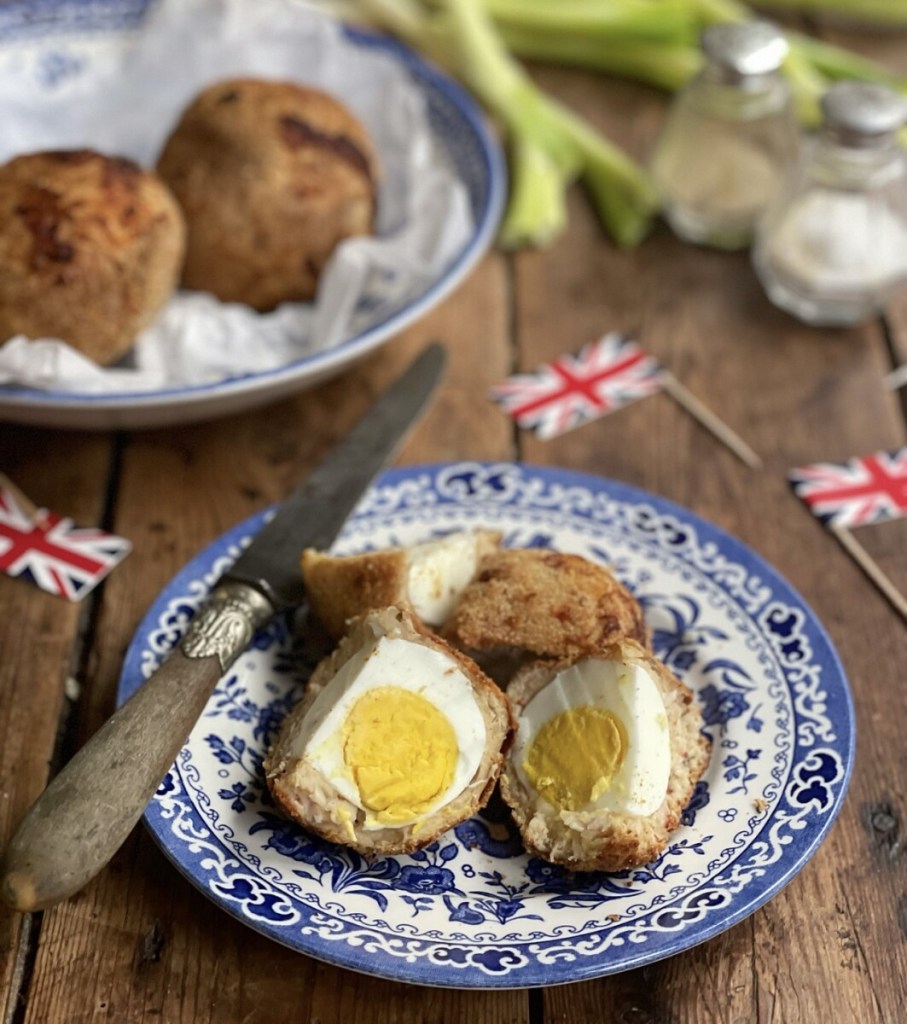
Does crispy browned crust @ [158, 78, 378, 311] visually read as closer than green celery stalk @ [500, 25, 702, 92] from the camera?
Yes

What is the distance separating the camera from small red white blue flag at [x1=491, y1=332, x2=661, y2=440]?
6.91 ft

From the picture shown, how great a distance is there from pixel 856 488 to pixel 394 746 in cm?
102

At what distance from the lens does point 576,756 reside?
1.31 metres

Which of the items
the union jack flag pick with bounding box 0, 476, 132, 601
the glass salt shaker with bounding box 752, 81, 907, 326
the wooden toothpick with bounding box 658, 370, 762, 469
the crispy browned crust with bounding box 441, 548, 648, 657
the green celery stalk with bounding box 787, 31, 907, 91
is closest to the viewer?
the crispy browned crust with bounding box 441, 548, 648, 657

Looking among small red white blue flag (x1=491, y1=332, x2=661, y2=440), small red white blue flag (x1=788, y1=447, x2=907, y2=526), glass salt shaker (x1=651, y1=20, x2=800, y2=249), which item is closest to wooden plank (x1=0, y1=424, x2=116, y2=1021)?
small red white blue flag (x1=491, y1=332, x2=661, y2=440)

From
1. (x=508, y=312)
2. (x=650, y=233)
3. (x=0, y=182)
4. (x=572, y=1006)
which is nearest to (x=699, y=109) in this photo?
(x=650, y=233)

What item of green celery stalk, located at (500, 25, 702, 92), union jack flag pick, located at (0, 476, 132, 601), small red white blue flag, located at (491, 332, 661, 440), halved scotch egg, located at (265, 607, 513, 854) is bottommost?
small red white blue flag, located at (491, 332, 661, 440)

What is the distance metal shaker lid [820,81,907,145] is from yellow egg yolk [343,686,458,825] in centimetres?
139

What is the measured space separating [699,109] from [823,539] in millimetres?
988

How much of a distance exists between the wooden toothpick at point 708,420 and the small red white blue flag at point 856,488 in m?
0.08

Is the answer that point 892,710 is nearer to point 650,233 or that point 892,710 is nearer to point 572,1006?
point 572,1006

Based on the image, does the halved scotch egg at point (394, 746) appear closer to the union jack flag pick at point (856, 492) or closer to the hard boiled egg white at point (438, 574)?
the hard boiled egg white at point (438, 574)

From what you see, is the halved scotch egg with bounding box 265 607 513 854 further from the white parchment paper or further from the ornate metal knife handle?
the white parchment paper

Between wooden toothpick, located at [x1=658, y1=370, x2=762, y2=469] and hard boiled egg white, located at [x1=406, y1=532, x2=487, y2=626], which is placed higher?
hard boiled egg white, located at [x1=406, y1=532, x2=487, y2=626]
